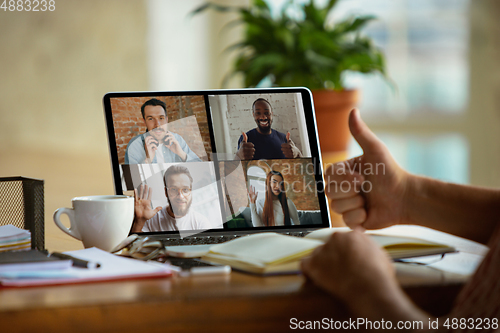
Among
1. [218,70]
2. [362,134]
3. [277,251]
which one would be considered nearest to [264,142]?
[362,134]

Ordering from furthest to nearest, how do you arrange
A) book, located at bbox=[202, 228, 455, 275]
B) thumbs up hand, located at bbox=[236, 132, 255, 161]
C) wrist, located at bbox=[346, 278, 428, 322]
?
thumbs up hand, located at bbox=[236, 132, 255, 161], book, located at bbox=[202, 228, 455, 275], wrist, located at bbox=[346, 278, 428, 322]

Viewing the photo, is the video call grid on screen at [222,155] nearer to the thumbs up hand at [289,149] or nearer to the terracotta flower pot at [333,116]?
the thumbs up hand at [289,149]

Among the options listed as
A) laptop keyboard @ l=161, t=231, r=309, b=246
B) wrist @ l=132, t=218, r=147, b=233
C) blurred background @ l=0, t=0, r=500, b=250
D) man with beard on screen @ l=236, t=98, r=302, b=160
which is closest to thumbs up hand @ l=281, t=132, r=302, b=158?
man with beard on screen @ l=236, t=98, r=302, b=160

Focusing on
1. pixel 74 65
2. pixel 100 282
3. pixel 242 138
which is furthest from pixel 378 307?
pixel 74 65

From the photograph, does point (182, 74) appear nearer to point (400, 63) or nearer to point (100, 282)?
point (400, 63)

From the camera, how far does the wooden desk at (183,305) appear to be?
35 cm

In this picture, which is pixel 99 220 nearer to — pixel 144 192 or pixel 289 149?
pixel 144 192

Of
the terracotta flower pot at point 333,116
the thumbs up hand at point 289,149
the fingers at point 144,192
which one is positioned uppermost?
the terracotta flower pot at point 333,116

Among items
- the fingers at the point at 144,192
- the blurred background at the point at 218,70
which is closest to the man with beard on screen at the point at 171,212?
the fingers at the point at 144,192

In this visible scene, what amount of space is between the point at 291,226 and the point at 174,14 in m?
3.90

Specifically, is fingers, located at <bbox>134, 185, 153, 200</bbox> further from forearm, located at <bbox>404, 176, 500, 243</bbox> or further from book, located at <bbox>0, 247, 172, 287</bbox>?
forearm, located at <bbox>404, 176, 500, 243</bbox>

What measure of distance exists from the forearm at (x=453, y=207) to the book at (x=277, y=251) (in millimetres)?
139

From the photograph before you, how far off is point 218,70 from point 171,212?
3957 millimetres

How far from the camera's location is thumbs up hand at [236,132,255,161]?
69 centimetres
